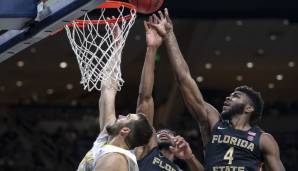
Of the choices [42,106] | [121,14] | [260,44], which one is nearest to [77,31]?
[121,14]

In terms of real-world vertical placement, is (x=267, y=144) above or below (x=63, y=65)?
above

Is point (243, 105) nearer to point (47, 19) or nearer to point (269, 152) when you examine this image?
point (269, 152)

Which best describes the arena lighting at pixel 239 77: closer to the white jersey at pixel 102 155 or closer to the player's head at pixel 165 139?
the player's head at pixel 165 139

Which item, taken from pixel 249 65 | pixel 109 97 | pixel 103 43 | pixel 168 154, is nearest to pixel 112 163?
pixel 109 97

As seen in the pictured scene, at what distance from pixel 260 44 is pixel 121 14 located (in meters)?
9.23

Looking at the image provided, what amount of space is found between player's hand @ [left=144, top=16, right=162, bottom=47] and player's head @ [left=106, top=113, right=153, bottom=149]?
862 mm

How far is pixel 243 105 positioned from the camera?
5121 millimetres

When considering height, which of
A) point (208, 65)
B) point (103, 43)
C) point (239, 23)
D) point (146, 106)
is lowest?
point (208, 65)

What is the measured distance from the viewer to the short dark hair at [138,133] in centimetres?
429

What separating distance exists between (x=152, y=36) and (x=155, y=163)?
839mm

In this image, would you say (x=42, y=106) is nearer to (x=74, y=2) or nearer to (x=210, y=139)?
(x=210, y=139)

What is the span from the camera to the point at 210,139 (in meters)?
5.08

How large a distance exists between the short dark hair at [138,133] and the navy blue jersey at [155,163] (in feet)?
2.40

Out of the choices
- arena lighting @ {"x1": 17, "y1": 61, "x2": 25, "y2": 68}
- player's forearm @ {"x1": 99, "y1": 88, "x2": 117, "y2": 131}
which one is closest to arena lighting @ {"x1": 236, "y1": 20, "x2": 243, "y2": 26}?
arena lighting @ {"x1": 17, "y1": 61, "x2": 25, "y2": 68}
